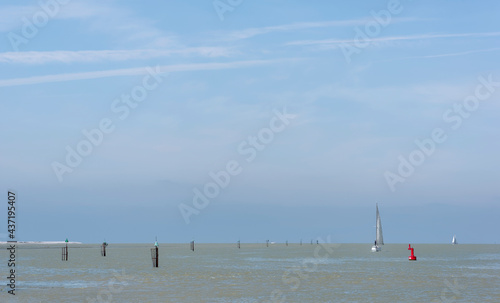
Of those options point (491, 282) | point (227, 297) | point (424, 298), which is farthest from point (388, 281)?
point (227, 297)

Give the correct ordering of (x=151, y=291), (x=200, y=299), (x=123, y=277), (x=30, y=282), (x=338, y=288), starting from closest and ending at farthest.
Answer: (x=200, y=299), (x=151, y=291), (x=338, y=288), (x=30, y=282), (x=123, y=277)

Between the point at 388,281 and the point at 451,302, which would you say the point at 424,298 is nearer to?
the point at 451,302

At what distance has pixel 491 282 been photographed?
6956cm

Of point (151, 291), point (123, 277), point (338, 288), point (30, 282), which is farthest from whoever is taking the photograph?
point (123, 277)

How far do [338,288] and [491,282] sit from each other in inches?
777

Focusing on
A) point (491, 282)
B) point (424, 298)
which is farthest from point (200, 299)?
point (491, 282)

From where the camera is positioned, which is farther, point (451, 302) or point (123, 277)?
point (123, 277)

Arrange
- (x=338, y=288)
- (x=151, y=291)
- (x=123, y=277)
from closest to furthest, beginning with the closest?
(x=151, y=291) → (x=338, y=288) → (x=123, y=277)

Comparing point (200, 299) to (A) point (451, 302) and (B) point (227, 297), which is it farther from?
(A) point (451, 302)

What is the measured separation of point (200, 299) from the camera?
51375 mm

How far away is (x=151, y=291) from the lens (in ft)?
188

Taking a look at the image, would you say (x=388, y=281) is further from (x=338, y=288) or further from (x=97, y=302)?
(x=97, y=302)

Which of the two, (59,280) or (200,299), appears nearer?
(200,299)

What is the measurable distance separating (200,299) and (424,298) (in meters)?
18.9
